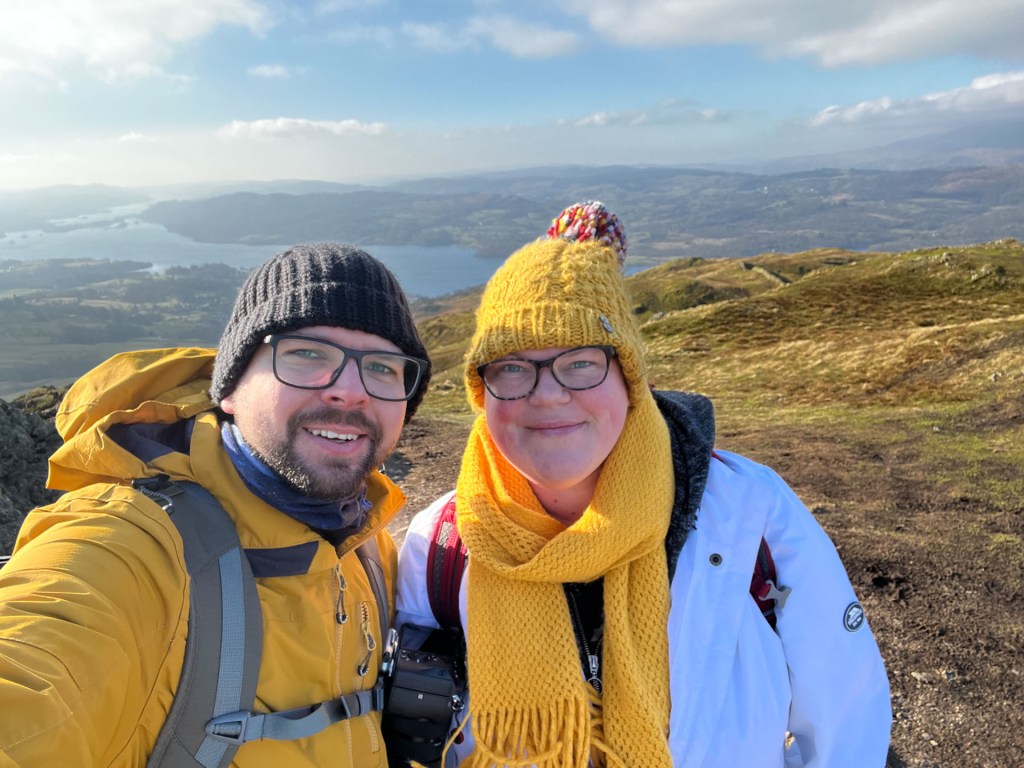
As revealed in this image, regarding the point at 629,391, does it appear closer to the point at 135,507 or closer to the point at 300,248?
the point at 300,248

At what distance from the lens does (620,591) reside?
2953 millimetres

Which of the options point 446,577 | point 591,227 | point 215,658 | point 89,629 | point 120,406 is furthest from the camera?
point 591,227

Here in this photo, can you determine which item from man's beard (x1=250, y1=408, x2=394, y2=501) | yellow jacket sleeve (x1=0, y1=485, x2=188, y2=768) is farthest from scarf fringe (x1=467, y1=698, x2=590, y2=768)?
yellow jacket sleeve (x1=0, y1=485, x2=188, y2=768)

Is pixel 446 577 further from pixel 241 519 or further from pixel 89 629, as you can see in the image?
pixel 89 629

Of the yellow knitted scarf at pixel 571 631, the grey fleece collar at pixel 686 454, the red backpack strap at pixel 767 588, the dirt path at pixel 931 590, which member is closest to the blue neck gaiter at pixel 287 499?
the yellow knitted scarf at pixel 571 631

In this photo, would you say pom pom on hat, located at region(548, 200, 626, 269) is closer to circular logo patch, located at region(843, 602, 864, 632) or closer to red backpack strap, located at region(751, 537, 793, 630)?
red backpack strap, located at region(751, 537, 793, 630)

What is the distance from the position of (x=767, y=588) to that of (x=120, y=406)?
11.3 ft

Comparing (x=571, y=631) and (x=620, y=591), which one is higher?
(x=620, y=591)

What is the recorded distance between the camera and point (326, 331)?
314 centimetres

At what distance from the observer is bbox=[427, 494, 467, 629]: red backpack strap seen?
3.36m

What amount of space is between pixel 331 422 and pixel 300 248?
3.71 ft

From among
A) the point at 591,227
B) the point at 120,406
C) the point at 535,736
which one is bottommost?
the point at 535,736

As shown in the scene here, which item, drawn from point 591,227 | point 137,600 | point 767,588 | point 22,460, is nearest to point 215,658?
point 137,600

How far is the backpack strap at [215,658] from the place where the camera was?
7.17ft
